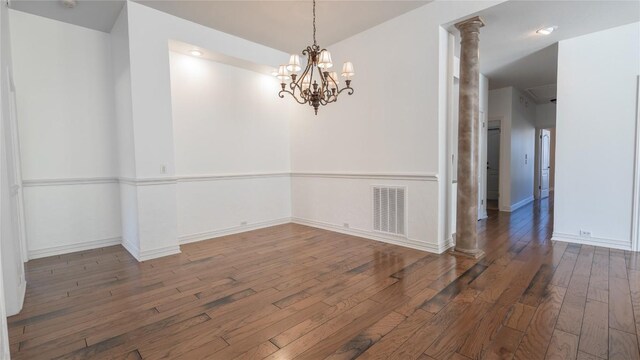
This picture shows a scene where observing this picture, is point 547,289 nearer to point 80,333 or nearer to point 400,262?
point 400,262

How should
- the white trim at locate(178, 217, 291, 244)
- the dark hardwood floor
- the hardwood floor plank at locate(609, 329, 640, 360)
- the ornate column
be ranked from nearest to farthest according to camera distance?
the hardwood floor plank at locate(609, 329, 640, 360), the dark hardwood floor, the ornate column, the white trim at locate(178, 217, 291, 244)

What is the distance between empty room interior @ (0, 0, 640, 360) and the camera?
2.09 m

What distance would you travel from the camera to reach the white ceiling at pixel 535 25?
10.2 ft

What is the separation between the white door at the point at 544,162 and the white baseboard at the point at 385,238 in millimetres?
6491

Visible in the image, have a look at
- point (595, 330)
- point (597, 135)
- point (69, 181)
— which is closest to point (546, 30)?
point (597, 135)

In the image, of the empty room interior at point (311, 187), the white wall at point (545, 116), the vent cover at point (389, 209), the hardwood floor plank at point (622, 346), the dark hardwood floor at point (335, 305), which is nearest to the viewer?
the hardwood floor plank at point (622, 346)

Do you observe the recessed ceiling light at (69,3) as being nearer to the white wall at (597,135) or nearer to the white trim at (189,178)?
the white trim at (189,178)

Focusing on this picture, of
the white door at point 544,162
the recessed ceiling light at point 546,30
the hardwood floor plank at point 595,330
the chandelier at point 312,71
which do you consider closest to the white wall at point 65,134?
the chandelier at point 312,71

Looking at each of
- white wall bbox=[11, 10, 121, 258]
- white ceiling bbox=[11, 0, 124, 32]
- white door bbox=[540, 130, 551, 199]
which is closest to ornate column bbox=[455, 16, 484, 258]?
white ceiling bbox=[11, 0, 124, 32]

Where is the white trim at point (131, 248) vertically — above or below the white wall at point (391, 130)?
below

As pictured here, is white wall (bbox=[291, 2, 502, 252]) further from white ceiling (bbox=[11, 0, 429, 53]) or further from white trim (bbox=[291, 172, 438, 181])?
white ceiling (bbox=[11, 0, 429, 53])

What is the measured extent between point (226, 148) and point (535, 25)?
4.52 meters

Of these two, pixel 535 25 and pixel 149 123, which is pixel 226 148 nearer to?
pixel 149 123

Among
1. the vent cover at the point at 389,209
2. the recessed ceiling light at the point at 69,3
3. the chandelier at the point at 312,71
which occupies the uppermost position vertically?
the recessed ceiling light at the point at 69,3
